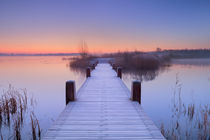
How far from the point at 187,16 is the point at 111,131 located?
27.0 meters

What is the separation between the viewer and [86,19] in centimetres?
2486

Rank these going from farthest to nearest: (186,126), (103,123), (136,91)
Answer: (186,126) → (136,91) → (103,123)

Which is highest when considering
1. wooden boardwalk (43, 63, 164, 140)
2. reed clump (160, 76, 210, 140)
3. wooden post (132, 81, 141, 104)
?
wooden post (132, 81, 141, 104)

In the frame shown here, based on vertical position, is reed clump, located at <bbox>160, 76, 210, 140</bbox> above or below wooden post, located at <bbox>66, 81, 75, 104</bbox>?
below

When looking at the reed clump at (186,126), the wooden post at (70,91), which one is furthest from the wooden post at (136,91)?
the wooden post at (70,91)

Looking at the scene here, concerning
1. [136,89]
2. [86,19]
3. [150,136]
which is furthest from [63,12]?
[150,136]

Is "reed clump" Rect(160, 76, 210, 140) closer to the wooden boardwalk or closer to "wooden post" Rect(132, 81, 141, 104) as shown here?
"wooden post" Rect(132, 81, 141, 104)

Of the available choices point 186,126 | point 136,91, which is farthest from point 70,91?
point 186,126

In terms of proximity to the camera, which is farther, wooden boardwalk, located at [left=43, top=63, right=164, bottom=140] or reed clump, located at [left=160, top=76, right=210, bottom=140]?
reed clump, located at [left=160, top=76, right=210, bottom=140]

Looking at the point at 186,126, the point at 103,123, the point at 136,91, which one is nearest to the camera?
the point at 103,123

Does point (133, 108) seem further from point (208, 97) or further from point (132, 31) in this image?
point (132, 31)

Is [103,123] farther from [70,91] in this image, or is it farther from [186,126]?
[186,126]

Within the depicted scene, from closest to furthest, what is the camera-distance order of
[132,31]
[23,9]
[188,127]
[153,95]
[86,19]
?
[188,127]
[153,95]
[23,9]
[86,19]
[132,31]

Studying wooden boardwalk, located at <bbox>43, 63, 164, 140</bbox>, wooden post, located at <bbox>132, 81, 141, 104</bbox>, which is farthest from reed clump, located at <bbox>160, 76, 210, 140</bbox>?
wooden boardwalk, located at <bbox>43, 63, 164, 140</bbox>
